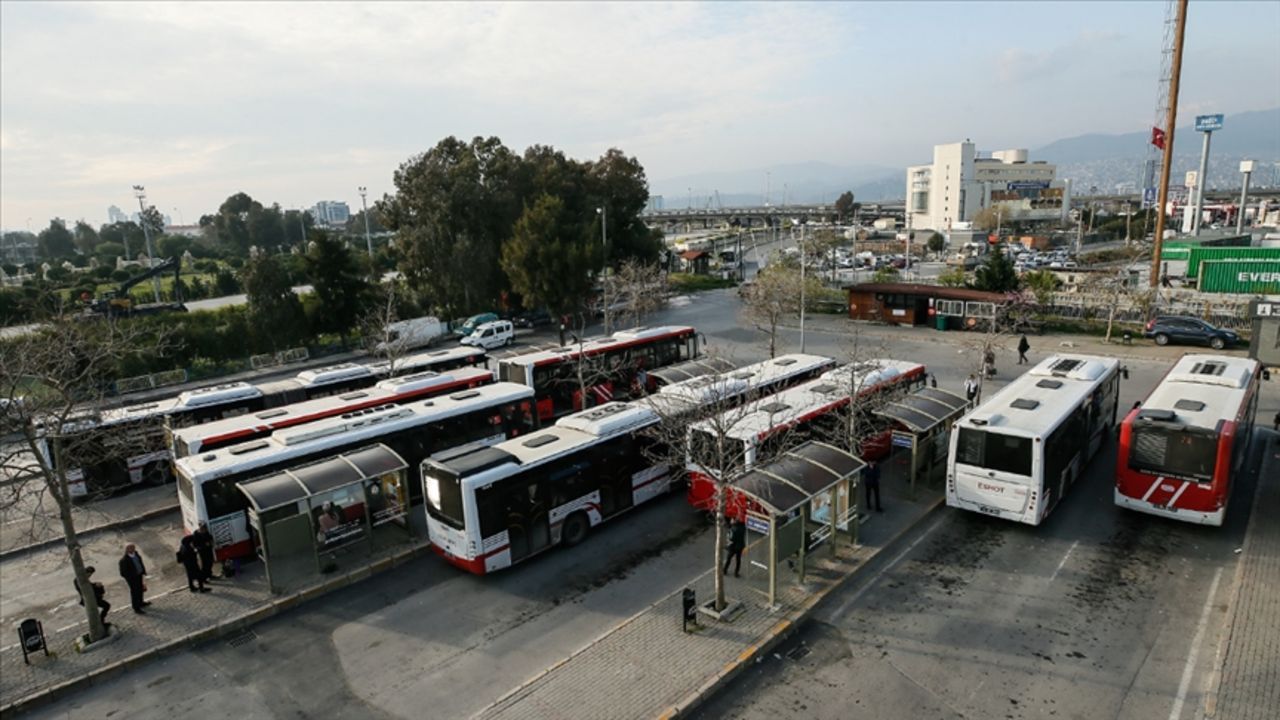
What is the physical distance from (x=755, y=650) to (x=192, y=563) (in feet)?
35.9

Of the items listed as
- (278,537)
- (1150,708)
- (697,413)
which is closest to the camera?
(1150,708)

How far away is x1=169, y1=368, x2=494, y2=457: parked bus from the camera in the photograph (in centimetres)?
1705

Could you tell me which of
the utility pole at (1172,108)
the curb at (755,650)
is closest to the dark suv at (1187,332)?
the utility pole at (1172,108)

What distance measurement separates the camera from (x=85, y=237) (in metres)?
117

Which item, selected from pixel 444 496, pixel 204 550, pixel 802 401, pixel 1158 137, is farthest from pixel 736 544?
pixel 1158 137

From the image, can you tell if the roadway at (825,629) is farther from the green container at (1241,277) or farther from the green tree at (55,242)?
the green tree at (55,242)

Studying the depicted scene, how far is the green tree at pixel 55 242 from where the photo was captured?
109m

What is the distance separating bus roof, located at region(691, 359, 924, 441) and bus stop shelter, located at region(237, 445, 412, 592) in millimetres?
7060

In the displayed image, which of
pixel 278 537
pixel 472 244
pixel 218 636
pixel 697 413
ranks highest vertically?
pixel 472 244

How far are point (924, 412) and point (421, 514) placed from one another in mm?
12893

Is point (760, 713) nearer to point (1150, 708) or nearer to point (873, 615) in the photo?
point (873, 615)

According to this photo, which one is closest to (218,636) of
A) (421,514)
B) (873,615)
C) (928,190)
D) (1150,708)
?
(421,514)

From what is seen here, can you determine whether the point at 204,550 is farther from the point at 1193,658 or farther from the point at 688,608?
the point at 1193,658

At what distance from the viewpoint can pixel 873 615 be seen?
40.6 feet
